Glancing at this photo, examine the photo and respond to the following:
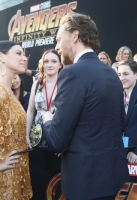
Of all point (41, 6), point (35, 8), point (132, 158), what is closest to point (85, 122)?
point (132, 158)

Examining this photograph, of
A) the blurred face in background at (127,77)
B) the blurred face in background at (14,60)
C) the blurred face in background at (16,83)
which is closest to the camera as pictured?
the blurred face in background at (14,60)

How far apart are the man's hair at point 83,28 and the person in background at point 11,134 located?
1.67 ft

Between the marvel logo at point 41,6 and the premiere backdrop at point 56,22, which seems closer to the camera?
the premiere backdrop at point 56,22

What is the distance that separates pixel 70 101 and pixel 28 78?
7.88 metres

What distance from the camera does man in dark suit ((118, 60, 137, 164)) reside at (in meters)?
2.03

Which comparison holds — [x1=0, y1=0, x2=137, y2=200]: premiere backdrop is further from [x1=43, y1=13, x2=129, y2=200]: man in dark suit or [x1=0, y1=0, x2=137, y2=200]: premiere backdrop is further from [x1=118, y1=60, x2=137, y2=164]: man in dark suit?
[x1=43, y1=13, x2=129, y2=200]: man in dark suit

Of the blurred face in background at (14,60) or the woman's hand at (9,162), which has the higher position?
the blurred face in background at (14,60)

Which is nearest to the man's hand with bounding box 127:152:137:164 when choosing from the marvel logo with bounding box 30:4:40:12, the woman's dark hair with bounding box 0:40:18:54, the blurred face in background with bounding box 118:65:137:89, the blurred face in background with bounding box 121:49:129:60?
the blurred face in background with bounding box 118:65:137:89

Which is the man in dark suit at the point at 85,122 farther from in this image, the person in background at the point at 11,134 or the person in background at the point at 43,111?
the person in background at the point at 43,111

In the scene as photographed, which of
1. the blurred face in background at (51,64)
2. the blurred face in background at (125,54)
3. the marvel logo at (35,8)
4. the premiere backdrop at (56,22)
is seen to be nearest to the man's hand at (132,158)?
the blurred face in background at (51,64)

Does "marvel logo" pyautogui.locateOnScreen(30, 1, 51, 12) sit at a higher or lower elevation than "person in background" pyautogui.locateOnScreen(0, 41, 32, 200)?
higher

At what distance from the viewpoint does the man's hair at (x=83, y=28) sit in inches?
58.1

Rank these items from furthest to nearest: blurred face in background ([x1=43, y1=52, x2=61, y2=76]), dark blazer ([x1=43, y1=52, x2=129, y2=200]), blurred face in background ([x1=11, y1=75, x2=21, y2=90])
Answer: blurred face in background ([x1=11, y1=75, x2=21, y2=90]), blurred face in background ([x1=43, y1=52, x2=61, y2=76]), dark blazer ([x1=43, y1=52, x2=129, y2=200])

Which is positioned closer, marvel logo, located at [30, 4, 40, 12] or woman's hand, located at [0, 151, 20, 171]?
woman's hand, located at [0, 151, 20, 171]
